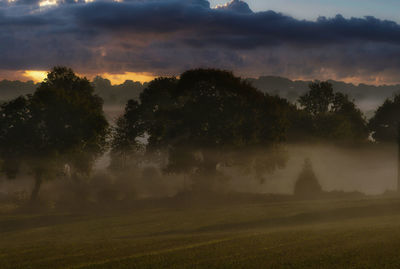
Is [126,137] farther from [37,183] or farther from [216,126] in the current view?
[216,126]

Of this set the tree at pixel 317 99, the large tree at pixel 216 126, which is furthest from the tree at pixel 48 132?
the tree at pixel 317 99

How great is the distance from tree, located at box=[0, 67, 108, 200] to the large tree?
1069 cm

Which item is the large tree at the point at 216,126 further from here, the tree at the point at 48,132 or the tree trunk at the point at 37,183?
the tree trunk at the point at 37,183

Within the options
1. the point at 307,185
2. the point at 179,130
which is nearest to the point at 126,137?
the point at 179,130

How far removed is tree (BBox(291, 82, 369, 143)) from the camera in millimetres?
87125

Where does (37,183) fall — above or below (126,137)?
below

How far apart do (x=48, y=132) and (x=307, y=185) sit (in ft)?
136

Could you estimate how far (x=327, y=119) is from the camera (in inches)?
3489

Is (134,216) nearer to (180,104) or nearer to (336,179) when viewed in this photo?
(180,104)

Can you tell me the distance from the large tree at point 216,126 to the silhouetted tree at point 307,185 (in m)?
4.25

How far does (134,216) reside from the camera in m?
50.2

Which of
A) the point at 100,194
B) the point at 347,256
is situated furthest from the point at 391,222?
the point at 100,194

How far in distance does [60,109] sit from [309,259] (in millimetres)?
52633

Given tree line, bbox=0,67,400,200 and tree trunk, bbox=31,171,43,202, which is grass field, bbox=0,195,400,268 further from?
tree line, bbox=0,67,400,200
